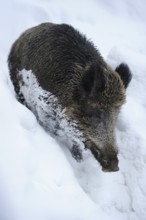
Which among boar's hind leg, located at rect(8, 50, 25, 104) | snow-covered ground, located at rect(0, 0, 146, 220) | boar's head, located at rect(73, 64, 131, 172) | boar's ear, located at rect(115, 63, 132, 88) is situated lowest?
boar's hind leg, located at rect(8, 50, 25, 104)

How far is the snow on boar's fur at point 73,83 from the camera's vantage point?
4570 millimetres

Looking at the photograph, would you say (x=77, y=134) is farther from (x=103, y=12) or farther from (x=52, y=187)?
(x=103, y=12)

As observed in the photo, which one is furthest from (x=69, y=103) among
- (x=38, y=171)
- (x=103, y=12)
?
(x=103, y=12)

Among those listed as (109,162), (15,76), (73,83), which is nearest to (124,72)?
(73,83)

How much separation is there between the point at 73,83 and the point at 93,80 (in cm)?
46

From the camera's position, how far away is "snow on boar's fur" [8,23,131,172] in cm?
457

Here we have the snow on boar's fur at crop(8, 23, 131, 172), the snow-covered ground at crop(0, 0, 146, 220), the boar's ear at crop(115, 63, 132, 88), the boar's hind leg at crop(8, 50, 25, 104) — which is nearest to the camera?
the snow-covered ground at crop(0, 0, 146, 220)

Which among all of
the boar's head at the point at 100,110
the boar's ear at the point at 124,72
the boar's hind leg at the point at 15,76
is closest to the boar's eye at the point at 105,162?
the boar's head at the point at 100,110

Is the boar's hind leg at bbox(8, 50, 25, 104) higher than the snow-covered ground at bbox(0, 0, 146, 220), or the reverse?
the snow-covered ground at bbox(0, 0, 146, 220)

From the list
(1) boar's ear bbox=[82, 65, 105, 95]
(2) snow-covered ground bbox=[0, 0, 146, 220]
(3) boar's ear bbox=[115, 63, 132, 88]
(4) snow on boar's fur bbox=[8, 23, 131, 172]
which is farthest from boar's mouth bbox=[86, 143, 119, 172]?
(3) boar's ear bbox=[115, 63, 132, 88]

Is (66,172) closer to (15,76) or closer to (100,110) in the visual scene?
(100,110)

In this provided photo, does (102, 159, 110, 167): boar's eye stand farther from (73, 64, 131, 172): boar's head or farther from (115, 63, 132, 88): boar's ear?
(115, 63, 132, 88): boar's ear

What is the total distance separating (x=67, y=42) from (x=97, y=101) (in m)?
1.13

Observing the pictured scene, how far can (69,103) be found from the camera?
16.3 feet
